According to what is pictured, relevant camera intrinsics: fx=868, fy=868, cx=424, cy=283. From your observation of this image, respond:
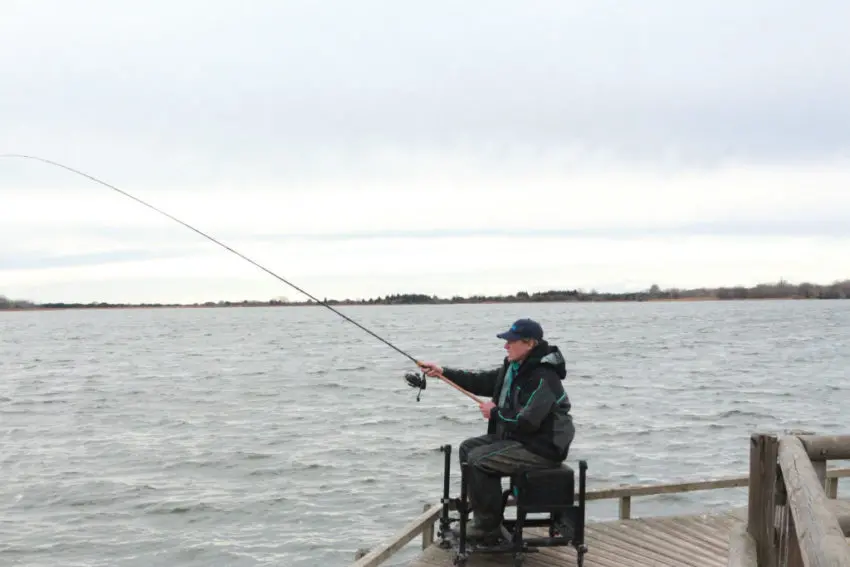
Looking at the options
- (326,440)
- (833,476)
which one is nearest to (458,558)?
(833,476)

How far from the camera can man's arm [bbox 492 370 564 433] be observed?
5.54 metres

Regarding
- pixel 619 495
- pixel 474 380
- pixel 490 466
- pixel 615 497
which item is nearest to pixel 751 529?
pixel 490 466

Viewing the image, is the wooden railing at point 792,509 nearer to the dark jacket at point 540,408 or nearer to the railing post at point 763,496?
the railing post at point 763,496

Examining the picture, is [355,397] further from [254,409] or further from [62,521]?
[62,521]

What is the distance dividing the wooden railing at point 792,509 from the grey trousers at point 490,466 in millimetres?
1586

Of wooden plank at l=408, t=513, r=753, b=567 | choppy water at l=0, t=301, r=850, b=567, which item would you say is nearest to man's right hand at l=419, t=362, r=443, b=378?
Answer: wooden plank at l=408, t=513, r=753, b=567

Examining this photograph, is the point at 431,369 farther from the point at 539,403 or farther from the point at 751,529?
the point at 751,529

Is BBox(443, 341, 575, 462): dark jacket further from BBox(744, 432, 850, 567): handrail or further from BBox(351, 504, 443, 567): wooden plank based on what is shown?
BBox(744, 432, 850, 567): handrail

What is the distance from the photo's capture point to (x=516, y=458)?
18.5 ft

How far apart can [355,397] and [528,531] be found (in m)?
19.4

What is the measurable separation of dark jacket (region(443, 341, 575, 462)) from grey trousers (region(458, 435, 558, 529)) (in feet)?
0.24

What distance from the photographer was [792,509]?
9.18ft

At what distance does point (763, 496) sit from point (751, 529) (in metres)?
0.28

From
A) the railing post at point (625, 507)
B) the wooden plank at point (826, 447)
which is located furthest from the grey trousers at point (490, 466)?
the wooden plank at point (826, 447)
